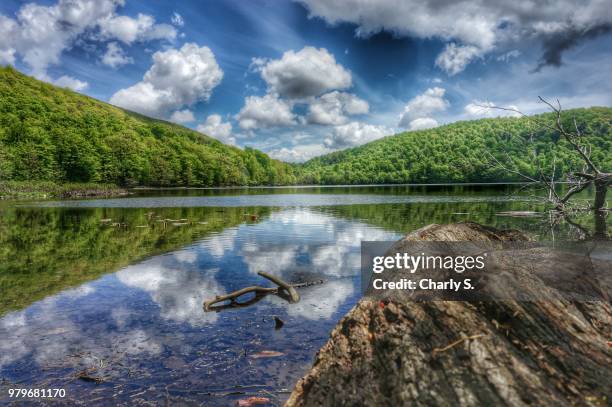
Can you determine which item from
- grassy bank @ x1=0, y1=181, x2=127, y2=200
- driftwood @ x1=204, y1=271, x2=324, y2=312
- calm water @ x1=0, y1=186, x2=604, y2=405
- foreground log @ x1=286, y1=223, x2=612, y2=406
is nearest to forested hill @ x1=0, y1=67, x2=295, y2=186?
grassy bank @ x1=0, y1=181, x2=127, y2=200

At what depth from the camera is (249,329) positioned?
945 centimetres

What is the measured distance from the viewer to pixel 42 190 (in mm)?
79625

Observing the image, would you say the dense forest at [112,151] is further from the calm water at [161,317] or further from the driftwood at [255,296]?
the driftwood at [255,296]

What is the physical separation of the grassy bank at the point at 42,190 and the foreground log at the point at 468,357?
83603mm

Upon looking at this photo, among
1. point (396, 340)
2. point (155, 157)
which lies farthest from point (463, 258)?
point (155, 157)

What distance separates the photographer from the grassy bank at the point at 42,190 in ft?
233

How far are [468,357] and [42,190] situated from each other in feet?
311

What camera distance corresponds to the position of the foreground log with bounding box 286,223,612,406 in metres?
3.10

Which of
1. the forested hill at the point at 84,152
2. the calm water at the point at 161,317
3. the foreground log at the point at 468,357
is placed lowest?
the calm water at the point at 161,317

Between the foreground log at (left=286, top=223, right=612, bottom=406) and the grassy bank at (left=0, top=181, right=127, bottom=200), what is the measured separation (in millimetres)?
83603

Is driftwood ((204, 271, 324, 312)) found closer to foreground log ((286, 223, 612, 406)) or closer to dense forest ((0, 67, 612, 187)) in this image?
foreground log ((286, 223, 612, 406))

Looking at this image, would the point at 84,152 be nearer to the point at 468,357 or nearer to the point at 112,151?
the point at 112,151

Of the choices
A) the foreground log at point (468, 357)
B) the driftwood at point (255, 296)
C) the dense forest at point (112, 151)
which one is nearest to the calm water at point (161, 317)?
the driftwood at point (255, 296)

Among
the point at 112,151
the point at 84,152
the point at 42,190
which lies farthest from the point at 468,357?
the point at 112,151
